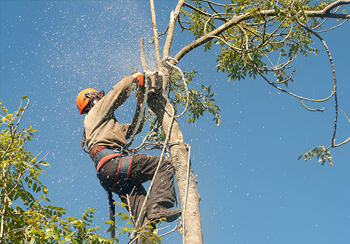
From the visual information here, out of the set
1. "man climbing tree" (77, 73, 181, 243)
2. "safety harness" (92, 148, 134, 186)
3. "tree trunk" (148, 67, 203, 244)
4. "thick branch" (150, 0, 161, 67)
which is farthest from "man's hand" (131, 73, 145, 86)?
"safety harness" (92, 148, 134, 186)

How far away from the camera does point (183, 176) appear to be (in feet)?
12.0

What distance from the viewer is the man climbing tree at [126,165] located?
12.7 feet

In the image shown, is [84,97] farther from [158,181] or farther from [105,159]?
[158,181]

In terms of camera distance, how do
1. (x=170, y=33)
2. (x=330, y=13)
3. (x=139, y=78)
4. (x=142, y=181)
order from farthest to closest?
(x=170, y=33), (x=330, y=13), (x=139, y=78), (x=142, y=181)

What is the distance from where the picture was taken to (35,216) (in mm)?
2963

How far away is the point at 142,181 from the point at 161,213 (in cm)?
55

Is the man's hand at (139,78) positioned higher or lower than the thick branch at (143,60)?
lower

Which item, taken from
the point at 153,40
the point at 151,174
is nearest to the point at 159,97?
the point at 151,174

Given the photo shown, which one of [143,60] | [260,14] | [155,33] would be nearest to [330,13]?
[260,14]

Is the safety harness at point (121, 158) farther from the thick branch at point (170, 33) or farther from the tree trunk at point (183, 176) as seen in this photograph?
the thick branch at point (170, 33)

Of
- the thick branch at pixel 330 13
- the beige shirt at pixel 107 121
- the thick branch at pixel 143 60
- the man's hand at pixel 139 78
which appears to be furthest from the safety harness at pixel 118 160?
the thick branch at pixel 330 13

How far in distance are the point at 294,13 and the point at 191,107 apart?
2.36 m

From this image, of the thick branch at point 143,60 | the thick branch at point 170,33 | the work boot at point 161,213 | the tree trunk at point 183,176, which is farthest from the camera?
the thick branch at point 170,33

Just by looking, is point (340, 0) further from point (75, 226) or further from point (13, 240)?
point (13, 240)
